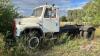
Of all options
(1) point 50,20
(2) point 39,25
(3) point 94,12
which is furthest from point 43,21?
(3) point 94,12

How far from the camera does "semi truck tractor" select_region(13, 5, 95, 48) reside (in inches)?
552

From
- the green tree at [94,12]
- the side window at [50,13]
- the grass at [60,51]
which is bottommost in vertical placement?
the grass at [60,51]

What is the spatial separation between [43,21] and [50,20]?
43 cm

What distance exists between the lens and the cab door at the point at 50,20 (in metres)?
14.7

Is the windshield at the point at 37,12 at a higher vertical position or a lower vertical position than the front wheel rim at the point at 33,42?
higher

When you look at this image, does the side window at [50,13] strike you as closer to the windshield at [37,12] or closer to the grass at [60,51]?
the windshield at [37,12]

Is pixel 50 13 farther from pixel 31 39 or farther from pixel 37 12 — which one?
pixel 31 39

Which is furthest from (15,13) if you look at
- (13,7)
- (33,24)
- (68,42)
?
(68,42)

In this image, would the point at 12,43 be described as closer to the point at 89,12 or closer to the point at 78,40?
the point at 78,40

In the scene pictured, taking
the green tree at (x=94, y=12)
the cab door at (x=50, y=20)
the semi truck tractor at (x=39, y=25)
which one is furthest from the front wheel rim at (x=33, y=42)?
the green tree at (x=94, y=12)

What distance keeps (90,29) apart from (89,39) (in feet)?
2.27

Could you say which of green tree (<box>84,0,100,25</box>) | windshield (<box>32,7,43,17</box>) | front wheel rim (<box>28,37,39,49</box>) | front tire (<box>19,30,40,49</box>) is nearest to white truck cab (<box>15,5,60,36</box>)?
windshield (<box>32,7,43,17</box>)

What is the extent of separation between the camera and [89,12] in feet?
63.7

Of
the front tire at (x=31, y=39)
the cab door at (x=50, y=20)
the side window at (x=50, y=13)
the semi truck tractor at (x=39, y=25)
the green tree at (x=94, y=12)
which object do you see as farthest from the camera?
the green tree at (x=94, y=12)
